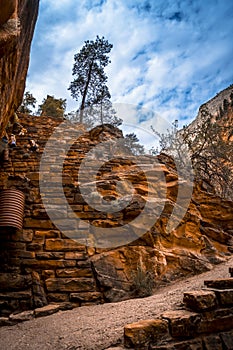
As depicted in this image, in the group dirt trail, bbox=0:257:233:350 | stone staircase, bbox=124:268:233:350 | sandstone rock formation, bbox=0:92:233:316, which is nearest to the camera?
stone staircase, bbox=124:268:233:350

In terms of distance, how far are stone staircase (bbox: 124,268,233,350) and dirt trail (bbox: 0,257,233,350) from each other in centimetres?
23

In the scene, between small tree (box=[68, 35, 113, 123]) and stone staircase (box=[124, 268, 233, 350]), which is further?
small tree (box=[68, 35, 113, 123])

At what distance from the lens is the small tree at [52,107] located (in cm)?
1582

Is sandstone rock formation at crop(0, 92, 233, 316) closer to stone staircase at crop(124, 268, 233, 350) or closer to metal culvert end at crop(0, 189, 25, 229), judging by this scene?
metal culvert end at crop(0, 189, 25, 229)

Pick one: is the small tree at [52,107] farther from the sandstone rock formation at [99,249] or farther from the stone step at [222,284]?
the stone step at [222,284]

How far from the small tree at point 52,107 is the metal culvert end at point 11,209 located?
1225 centimetres

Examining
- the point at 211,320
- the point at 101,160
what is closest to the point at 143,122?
the point at 101,160

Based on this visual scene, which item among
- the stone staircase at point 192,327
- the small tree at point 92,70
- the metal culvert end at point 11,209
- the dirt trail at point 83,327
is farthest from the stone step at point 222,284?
the small tree at point 92,70

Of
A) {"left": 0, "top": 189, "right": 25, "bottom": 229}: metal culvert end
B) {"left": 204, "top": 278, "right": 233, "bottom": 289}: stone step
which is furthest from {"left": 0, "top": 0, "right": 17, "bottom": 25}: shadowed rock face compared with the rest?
{"left": 204, "top": 278, "right": 233, "bottom": 289}: stone step

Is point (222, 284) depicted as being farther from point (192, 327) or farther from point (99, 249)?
point (99, 249)

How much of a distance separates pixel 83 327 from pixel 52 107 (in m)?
14.7

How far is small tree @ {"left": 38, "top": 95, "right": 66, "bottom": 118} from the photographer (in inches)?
623

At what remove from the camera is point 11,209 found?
13.2 feet

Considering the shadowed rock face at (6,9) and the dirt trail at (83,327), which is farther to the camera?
the dirt trail at (83,327)
